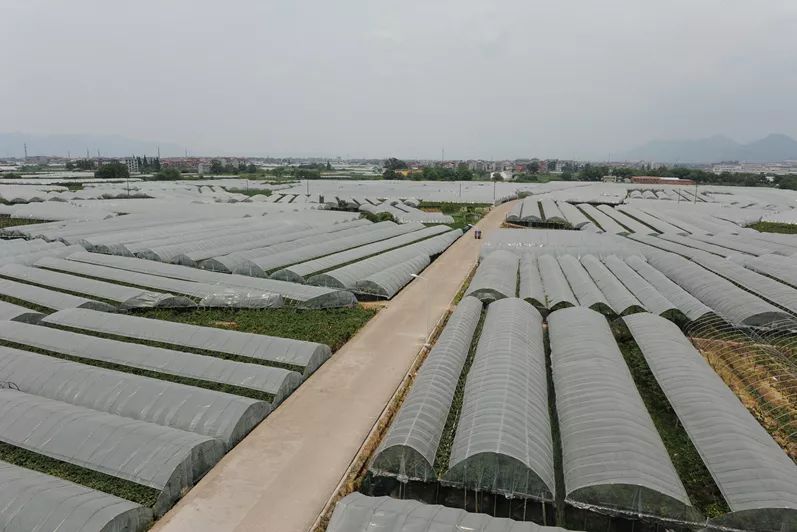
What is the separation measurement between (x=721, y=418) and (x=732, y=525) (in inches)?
130

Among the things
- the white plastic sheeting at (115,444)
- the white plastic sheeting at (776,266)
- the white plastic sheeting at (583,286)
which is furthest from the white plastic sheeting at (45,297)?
the white plastic sheeting at (776,266)

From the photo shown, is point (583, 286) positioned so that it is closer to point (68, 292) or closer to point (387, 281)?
point (387, 281)

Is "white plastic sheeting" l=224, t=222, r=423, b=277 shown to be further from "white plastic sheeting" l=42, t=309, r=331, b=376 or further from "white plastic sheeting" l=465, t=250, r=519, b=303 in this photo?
"white plastic sheeting" l=465, t=250, r=519, b=303

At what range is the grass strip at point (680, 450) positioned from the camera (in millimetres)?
11125

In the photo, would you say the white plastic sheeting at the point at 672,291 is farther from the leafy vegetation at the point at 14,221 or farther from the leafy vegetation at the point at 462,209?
the leafy vegetation at the point at 14,221

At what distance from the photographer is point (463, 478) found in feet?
37.1

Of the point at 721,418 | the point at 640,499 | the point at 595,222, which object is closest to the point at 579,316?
the point at 721,418

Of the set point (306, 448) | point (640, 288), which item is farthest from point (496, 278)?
point (306, 448)

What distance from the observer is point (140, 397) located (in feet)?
46.8

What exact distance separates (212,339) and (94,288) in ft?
37.0

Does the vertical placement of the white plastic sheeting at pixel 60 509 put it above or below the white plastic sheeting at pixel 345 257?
below

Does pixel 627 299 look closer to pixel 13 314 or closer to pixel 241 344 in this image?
pixel 241 344

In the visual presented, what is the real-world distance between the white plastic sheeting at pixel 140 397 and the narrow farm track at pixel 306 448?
70 cm

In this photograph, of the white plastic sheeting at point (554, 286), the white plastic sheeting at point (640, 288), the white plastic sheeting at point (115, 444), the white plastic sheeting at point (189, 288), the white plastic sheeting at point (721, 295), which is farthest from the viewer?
the white plastic sheeting at point (189, 288)
